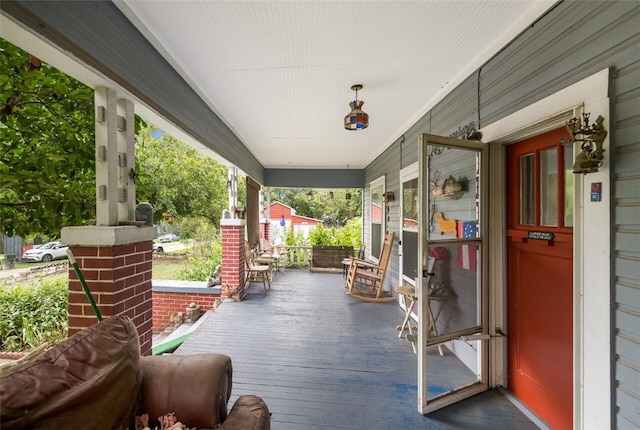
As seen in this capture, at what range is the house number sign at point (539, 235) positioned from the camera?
1770mm

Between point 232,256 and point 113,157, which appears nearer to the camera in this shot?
point 113,157

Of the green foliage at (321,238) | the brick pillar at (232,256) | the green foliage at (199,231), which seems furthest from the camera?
the green foliage at (199,231)

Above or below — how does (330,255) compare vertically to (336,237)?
below

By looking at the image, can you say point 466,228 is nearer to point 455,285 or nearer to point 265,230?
point 455,285

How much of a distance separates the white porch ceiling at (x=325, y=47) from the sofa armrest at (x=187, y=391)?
202cm

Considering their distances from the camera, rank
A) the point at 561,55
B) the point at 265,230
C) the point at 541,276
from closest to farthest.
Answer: the point at 561,55, the point at 541,276, the point at 265,230

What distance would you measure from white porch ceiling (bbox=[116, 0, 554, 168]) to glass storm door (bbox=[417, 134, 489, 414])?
2.32 feet

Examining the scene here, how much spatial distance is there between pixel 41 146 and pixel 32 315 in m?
3.44

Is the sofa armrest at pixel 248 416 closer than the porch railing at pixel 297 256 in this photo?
Yes

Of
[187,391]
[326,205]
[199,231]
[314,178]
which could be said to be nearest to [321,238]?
[314,178]

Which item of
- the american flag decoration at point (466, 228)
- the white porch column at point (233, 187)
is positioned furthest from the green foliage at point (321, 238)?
the american flag decoration at point (466, 228)

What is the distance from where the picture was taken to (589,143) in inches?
52.3

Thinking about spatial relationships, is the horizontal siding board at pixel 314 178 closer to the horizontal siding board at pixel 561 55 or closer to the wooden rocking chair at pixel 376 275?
the wooden rocking chair at pixel 376 275

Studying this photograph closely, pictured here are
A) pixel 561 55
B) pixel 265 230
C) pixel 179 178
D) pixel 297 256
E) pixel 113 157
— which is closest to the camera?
pixel 561 55
